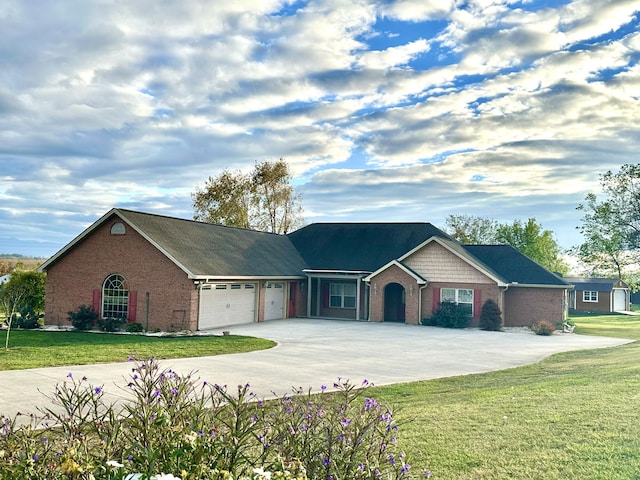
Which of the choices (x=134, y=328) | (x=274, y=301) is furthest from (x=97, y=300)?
(x=274, y=301)

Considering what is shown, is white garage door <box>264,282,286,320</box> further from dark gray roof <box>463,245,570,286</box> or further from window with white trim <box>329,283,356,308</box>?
dark gray roof <box>463,245,570,286</box>

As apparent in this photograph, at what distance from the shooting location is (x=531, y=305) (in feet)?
105

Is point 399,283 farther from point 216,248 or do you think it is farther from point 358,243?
point 216,248

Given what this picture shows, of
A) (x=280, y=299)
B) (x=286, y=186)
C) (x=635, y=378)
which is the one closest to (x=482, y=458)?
(x=635, y=378)

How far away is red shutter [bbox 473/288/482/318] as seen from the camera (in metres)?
30.9

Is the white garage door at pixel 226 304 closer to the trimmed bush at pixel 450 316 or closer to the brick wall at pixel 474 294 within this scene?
the brick wall at pixel 474 294

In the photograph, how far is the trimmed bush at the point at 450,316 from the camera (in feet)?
101

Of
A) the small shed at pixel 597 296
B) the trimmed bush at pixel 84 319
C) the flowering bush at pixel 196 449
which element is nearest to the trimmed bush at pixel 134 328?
the trimmed bush at pixel 84 319

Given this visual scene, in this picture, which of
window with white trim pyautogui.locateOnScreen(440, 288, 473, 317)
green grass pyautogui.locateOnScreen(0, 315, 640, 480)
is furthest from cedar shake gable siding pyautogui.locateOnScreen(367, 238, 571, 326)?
green grass pyautogui.locateOnScreen(0, 315, 640, 480)

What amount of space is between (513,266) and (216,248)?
56.2ft

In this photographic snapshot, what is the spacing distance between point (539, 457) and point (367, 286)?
90.5ft

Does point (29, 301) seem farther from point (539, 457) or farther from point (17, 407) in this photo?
point (539, 457)

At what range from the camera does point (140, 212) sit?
1099 inches

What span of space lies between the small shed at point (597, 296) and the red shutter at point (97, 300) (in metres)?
43.0
